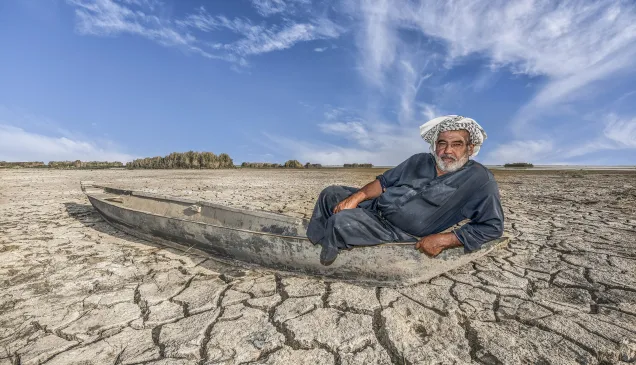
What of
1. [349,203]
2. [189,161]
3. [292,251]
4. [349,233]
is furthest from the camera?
[189,161]

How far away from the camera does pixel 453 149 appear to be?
2479 millimetres

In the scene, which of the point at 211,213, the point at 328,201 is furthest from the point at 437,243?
the point at 211,213

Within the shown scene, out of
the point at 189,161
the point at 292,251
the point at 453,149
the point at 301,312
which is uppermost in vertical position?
the point at 189,161

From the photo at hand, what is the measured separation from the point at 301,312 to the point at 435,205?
1.41 metres

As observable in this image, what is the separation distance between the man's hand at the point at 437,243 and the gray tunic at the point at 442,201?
0.18 ft

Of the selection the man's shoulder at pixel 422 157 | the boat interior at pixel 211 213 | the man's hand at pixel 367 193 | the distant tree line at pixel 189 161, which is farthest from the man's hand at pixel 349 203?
the distant tree line at pixel 189 161

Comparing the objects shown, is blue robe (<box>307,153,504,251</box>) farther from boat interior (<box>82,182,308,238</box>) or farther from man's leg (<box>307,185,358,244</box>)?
boat interior (<box>82,182,308,238</box>)

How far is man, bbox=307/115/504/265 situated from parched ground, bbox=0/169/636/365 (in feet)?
1.60

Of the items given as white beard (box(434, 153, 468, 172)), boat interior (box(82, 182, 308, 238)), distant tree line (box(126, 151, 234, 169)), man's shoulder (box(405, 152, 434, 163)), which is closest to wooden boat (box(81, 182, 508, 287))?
boat interior (box(82, 182, 308, 238))

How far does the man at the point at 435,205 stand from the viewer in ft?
7.66

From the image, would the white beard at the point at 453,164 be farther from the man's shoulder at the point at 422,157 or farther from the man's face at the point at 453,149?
the man's shoulder at the point at 422,157

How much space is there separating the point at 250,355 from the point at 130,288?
5.33ft

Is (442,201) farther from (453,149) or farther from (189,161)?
(189,161)

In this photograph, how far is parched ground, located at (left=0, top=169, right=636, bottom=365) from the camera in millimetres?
1817
